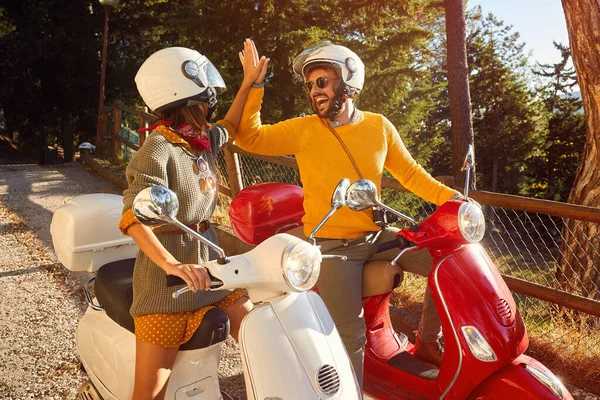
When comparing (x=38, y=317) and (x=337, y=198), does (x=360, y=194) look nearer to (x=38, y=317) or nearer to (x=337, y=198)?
(x=337, y=198)

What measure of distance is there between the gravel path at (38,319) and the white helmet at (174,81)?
1.80 m

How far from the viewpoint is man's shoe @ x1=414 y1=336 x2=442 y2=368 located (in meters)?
2.74

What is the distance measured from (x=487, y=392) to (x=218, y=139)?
144 cm

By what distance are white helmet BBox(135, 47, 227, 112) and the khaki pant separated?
968mm

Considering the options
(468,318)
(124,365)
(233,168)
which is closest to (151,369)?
(124,365)

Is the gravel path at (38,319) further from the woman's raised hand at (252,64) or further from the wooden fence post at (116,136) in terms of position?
the wooden fence post at (116,136)

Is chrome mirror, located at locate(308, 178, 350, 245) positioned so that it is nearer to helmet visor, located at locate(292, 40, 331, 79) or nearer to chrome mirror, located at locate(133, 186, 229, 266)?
chrome mirror, located at locate(133, 186, 229, 266)

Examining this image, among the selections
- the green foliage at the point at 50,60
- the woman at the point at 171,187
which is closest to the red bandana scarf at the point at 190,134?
the woman at the point at 171,187

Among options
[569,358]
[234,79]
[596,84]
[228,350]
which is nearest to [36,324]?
[228,350]

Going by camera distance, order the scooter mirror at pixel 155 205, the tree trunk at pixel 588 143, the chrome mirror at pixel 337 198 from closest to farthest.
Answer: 1. the scooter mirror at pixel 155 205
2. the chrome mirror at pixel 337 198
3. the tree trunk at pixel 588 143

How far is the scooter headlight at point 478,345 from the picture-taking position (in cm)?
221

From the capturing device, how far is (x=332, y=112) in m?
2.72

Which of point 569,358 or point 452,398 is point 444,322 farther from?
Result: point 569,358

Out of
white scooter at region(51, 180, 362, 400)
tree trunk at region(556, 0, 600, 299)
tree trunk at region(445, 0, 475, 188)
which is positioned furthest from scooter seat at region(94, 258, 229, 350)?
tree trunk at region(445, 0, 475, 188)
